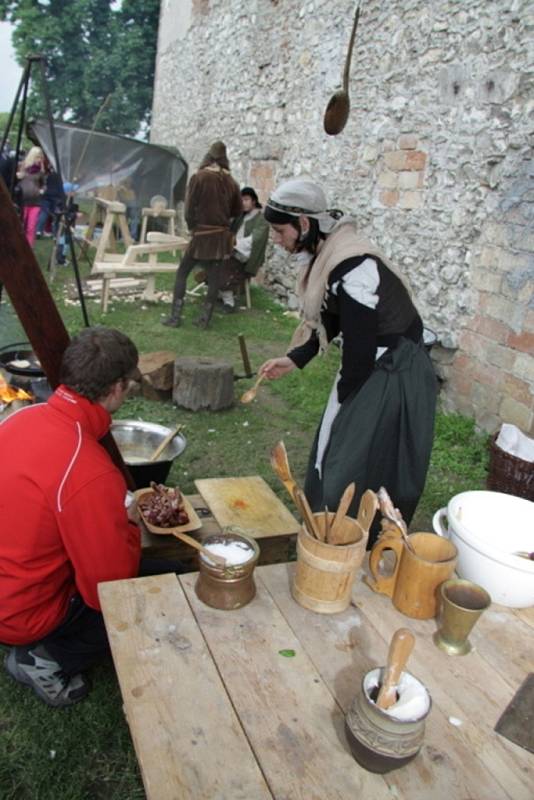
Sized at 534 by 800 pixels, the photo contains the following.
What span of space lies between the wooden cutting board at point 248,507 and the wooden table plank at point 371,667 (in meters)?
1.04

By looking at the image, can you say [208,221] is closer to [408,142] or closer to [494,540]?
[408,142]

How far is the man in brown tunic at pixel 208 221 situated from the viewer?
7.73m

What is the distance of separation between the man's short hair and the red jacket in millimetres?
41

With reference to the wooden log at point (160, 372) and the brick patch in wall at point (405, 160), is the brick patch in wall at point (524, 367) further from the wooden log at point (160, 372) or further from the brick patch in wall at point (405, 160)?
the wooden log at point (160, 372)

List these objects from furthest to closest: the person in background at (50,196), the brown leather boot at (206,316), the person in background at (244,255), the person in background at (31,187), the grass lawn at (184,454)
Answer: the person in background at (50,196)
the person in background at (31,187)
the person in background at (244,255)
the brown leather boot at (206,316)
the grass lawn at (184,454)

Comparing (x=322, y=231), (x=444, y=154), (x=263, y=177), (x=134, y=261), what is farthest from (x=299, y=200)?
(x=263, y=177)

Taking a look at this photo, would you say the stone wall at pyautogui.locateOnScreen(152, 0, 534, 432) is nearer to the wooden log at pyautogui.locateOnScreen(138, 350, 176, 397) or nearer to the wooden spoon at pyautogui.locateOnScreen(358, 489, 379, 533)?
the wooden log at pyautogui.locateOnScreen(138, 350, 176, 397)

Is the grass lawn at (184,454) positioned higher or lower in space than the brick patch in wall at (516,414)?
lower

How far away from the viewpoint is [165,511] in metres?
2.71

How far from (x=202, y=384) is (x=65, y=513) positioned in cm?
339

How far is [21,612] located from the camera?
206 cm

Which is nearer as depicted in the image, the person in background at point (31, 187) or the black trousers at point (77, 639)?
the black trousers at point (77, 639)

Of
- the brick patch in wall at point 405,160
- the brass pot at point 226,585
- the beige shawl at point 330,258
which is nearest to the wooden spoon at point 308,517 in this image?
the brass pot at point 226,585

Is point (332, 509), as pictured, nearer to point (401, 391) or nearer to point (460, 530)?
point (401, 391)
